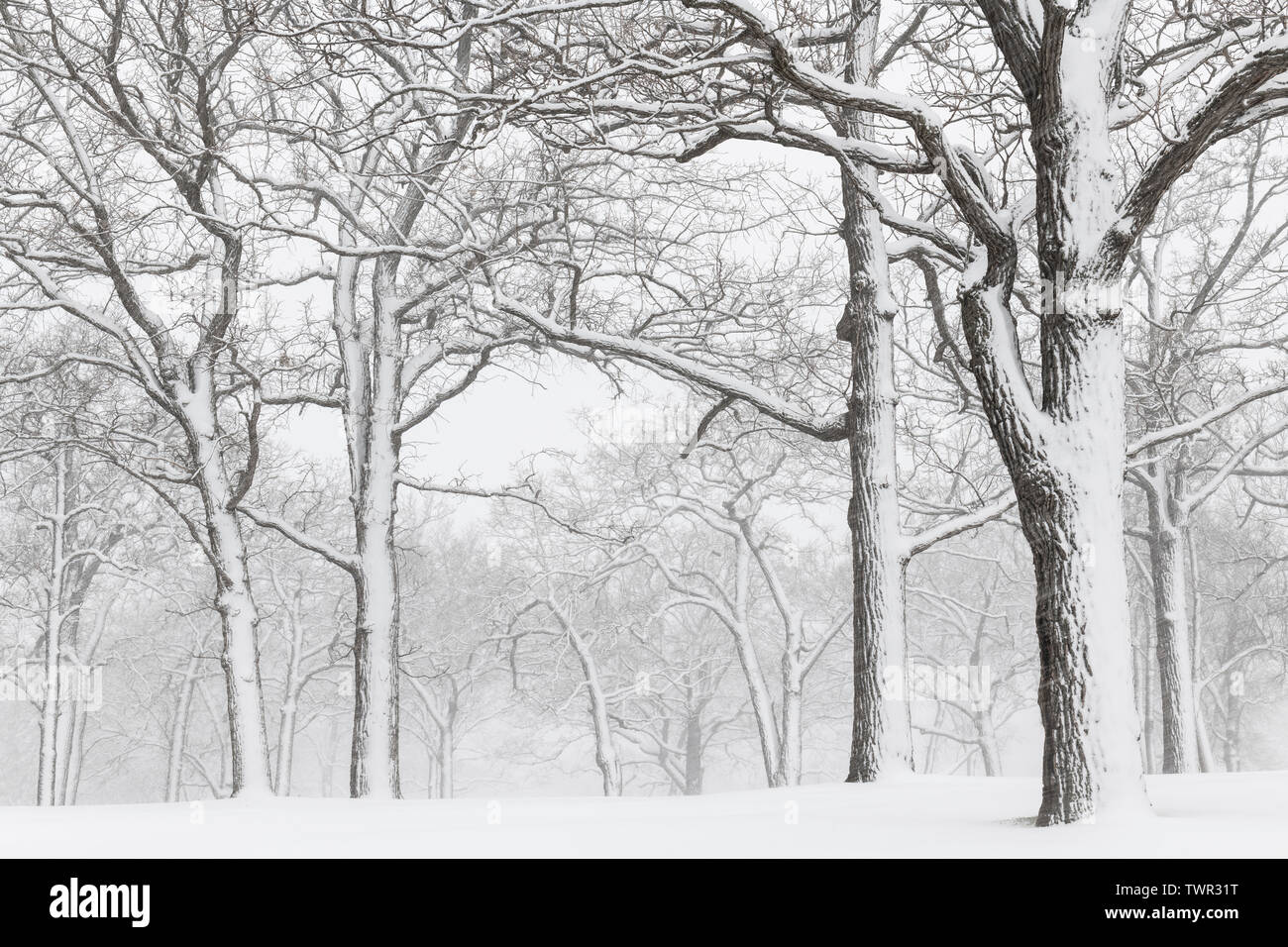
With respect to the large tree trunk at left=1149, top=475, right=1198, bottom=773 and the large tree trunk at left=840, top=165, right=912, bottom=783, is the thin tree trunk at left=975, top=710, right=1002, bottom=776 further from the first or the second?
the large tree trunk at left=840, top=165, right=912, bottom=783

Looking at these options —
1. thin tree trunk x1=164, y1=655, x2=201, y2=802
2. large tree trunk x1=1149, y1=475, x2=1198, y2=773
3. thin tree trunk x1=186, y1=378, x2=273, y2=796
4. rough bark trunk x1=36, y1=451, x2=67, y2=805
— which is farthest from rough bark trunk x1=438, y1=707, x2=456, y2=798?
large tree trunk x1=1149, y1=475, x2=1198, y2=773

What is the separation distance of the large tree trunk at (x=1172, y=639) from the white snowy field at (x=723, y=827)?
590 centimetres

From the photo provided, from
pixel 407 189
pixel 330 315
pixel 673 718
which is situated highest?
pixel 407 189

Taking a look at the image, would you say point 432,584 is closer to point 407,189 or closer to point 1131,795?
point 407,189

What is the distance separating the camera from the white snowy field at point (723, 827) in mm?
5738

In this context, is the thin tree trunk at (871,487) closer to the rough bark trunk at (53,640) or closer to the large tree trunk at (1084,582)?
the large tree trunk at (1084,582)

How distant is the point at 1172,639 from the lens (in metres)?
16.2

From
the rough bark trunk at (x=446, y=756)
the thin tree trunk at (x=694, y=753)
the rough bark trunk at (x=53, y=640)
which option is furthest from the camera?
the thin tree trunk at (x=694, y=753)

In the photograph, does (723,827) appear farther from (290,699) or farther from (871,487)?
(290,699)

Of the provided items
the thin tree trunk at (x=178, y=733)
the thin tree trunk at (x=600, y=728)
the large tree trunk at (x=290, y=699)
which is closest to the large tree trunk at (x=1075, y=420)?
the thin tree trunk at (x=600, y=728)

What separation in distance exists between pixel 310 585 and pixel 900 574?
24313 mm

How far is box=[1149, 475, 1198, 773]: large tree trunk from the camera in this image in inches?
628

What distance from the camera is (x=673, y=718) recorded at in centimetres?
3212
